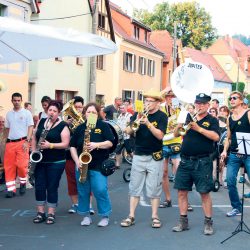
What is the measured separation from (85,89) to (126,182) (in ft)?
50.3

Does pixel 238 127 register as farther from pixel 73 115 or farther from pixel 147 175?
pixel 73 115

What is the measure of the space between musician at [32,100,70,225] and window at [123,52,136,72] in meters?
27.0

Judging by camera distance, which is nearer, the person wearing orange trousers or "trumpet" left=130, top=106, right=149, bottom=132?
"trumpet" left=130, top=106, right=149, bottom=132

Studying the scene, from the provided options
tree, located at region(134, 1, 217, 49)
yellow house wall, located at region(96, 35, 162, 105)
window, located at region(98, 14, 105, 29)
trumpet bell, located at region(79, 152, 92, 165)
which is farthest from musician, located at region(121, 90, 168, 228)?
tree, located at region(134, 1, 217, 49)

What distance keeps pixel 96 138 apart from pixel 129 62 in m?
28.6

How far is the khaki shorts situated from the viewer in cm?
676

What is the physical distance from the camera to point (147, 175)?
686 cm

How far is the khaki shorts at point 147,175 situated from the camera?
6.76 m

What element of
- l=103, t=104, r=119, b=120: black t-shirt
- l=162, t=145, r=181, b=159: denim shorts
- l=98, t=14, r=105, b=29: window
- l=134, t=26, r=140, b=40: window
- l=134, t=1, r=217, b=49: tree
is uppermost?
l=134, t=1, r=217, b=49: tree

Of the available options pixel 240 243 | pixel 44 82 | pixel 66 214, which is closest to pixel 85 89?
pixel 44 82

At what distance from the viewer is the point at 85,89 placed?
25750mm

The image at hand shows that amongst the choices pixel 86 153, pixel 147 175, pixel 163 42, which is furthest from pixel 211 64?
pixel 86 153

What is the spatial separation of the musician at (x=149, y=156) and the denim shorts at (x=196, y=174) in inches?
14.5

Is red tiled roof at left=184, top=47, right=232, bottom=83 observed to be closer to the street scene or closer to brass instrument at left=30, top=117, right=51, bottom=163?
the street scene
